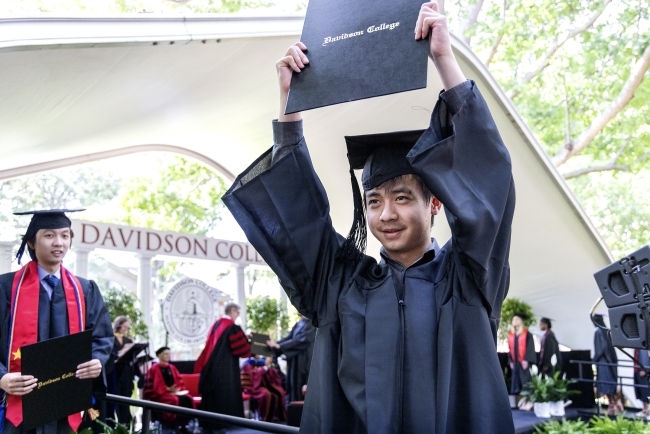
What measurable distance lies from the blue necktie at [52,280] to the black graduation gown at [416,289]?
7.23ft

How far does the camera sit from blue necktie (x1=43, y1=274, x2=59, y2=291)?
365 centimetres

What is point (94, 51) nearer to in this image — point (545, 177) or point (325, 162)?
point (325, 162)

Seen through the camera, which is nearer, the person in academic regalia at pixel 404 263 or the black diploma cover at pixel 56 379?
the person in academic regalia at pixel 404 263

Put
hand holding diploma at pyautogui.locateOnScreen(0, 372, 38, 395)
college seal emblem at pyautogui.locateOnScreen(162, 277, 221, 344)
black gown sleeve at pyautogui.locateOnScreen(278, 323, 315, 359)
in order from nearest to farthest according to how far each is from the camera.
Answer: hand holding diploma at pyautogui.locateOnScreen(0, 372, 38, 395) → black gown sleeve at pyautogui.locateOnScreen(278, 323, 315, 359) → college seal emblem at pyautogui.locateOnScreen(162, 277, 221, 344)

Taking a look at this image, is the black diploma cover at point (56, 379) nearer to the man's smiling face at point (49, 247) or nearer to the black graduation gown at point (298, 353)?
the man's smiling face at point (49, 247)

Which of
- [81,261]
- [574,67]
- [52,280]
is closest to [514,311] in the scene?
[574,67]

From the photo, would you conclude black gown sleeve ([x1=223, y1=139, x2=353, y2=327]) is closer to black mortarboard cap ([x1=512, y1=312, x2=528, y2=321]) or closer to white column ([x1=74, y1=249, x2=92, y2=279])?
white column ([x1=74, y1=249, x2=92, y2=279])

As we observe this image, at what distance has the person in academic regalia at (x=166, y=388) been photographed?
29.3ft

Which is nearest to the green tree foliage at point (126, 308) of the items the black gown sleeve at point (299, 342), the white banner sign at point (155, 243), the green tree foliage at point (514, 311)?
the white banner sign at point (155, 243)

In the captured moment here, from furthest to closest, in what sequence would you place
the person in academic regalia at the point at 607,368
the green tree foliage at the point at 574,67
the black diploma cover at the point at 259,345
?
the green tree foliage at the point at 574,67, the person in academic regalia at the point at 607,368, the black diploma cover at the point at 259,345

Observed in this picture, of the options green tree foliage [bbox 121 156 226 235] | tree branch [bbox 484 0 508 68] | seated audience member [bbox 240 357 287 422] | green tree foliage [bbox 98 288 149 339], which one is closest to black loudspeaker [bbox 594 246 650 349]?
seated audience member [bbox 240 357 287 422]

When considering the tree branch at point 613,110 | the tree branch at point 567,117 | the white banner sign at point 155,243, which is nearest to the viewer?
the white banner sign at point 155,243

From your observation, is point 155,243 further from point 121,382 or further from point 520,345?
point 520,345

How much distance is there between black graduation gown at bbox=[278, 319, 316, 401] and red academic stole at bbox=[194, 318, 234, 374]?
121 cm
